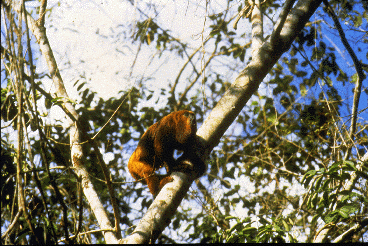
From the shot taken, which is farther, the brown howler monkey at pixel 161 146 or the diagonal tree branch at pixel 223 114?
the brown howler monkey at pixel 161 146

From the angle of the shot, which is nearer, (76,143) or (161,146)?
(76,143)

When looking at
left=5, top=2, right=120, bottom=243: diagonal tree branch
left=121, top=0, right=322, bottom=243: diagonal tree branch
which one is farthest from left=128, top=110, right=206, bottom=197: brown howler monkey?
left=5, top=2, right=120, bottom=243: diagonal tree branch

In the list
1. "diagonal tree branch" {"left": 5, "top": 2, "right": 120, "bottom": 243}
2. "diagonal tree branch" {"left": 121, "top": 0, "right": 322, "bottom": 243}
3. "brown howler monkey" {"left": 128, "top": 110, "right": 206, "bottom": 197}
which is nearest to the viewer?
"diagonal tree branch" {"left": 121, "top": 0, "right": 322, "bottom": 243}

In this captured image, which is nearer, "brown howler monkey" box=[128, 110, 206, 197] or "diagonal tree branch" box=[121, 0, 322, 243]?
"diagonal tree branch" box=[121, 0, 322, 243]

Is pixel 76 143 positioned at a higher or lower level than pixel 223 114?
lower

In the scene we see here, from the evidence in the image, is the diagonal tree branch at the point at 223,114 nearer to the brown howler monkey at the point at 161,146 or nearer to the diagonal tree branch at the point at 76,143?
the diagonal tree branch at the point at 76,143

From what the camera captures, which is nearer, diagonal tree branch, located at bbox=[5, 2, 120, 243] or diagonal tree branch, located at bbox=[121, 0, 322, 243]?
diagonal tree branch, located at bbox=[121, 0, 322, 243]

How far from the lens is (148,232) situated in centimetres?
227

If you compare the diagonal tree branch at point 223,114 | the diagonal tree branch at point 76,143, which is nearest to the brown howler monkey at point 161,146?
the diagonal tree branch at point 223,114

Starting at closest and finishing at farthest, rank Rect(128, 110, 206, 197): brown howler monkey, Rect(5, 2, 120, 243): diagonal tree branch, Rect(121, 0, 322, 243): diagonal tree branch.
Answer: Rect(121, 0, 322, 243): diagonal tree branch
Rect(5, 2, 120, 243): diagonal tree branch
Rect(128, 110, 206, 197): brown howler monkey

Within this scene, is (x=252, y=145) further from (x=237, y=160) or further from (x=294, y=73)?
(x=294, y=73)

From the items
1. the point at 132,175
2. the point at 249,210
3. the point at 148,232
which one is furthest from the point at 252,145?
the point at 148,232

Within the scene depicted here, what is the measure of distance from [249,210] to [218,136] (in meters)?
2.83

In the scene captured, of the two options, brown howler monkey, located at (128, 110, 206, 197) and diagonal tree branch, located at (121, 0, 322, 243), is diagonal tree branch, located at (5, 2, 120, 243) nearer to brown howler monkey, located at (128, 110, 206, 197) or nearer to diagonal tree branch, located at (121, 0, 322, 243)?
diagonal tree branch, located at (121, 0, 322, 243)
